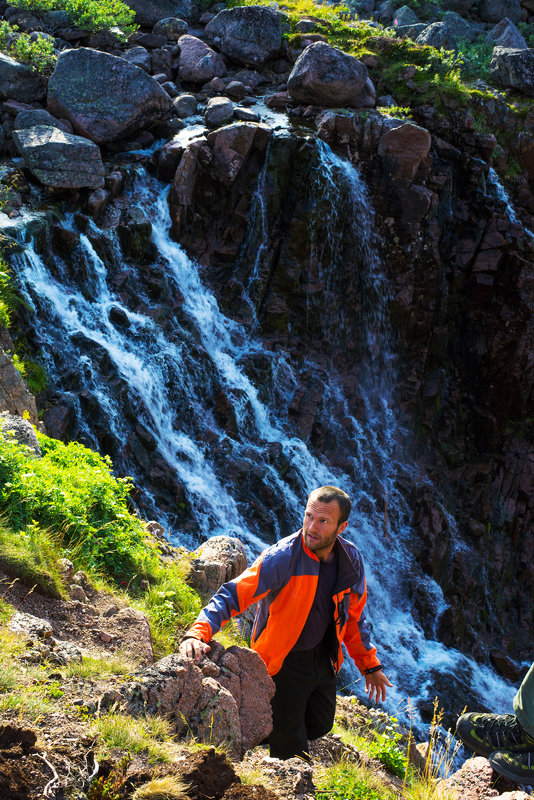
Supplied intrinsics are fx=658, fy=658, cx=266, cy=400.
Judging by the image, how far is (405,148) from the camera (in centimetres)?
1324

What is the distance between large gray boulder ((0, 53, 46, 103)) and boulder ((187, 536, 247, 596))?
34.6 ft

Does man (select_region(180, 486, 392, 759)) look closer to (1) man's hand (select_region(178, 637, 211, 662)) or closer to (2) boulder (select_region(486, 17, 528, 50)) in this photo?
(1) man's hand (select_region(178, 637, 211, 662))

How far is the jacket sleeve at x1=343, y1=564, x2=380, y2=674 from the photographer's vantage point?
140 inches


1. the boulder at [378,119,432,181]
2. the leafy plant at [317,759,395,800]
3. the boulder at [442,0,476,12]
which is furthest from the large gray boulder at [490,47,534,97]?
the leafy plant at [317,759,395,800]

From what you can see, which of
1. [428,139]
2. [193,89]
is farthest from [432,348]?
[193,89]

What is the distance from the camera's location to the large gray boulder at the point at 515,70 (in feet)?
54.5

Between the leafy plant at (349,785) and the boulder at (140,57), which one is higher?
the boulder at (140,57)

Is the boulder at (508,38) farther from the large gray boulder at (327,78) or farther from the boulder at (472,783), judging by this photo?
the boulder at (472,783)

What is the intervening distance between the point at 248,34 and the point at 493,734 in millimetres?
16484

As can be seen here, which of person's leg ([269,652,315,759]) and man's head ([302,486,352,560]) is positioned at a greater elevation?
man's head ([302,486,352,560])

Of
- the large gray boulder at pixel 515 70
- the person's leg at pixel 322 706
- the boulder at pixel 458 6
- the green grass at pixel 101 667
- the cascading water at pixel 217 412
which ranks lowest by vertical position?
A: the cascading water at pixel 217 412

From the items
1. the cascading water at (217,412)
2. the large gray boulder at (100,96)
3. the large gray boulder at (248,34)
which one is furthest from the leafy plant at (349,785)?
the large gray boulder at (248,34)

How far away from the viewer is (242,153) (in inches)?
496

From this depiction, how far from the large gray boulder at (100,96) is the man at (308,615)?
1114 centimetres
